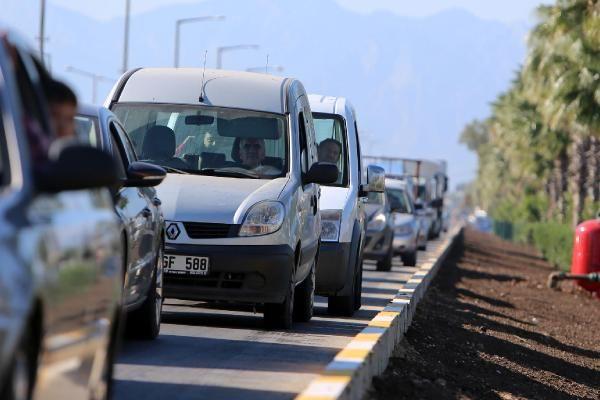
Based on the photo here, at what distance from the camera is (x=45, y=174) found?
542cm

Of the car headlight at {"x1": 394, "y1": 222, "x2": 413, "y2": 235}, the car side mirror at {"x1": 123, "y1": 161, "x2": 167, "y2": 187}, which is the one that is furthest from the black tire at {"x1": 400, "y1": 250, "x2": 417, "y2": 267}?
the car side mirror at {"x1": 123, "y1": 161, "x2": 167, "y2": 187}

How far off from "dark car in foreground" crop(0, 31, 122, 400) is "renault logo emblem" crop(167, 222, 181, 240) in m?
6.60

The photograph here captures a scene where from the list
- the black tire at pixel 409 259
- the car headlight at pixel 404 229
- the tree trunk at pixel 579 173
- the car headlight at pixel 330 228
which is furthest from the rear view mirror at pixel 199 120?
the tree trunk at pixel 579 173

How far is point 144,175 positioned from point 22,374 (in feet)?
16.9

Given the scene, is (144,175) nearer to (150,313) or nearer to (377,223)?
(150,313)

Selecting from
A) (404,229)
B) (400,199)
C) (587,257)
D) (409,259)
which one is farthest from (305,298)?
(400,199)

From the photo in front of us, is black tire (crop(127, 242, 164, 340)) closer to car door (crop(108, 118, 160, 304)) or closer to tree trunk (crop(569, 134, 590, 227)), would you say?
car door (crop(108, 118, 160, 304))

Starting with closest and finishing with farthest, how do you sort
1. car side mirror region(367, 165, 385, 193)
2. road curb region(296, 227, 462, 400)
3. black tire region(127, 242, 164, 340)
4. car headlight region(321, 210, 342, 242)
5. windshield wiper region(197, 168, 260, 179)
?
1. road curb region(296, 227, 462, 400)
2. black tire region(127, 242, 164, 340)
3. windshield wiper region(197, 168, 260, 179)
4. car headlight region(321, 210, 342, 242)
5. car side mirror region(367, 165, 385, 193)

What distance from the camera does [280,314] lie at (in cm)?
1382

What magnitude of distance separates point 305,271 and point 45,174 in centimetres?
918

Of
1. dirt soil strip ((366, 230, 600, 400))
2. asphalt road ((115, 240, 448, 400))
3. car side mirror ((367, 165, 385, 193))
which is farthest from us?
car side mirror ((367, 165, 385, 193))

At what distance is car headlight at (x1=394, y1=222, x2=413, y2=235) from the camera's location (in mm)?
36875

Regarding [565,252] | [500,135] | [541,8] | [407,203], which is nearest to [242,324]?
[407,203]

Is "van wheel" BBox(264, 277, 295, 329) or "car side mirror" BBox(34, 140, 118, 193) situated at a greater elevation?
"car side mirror" BBox(34, 140, 118, 193)
